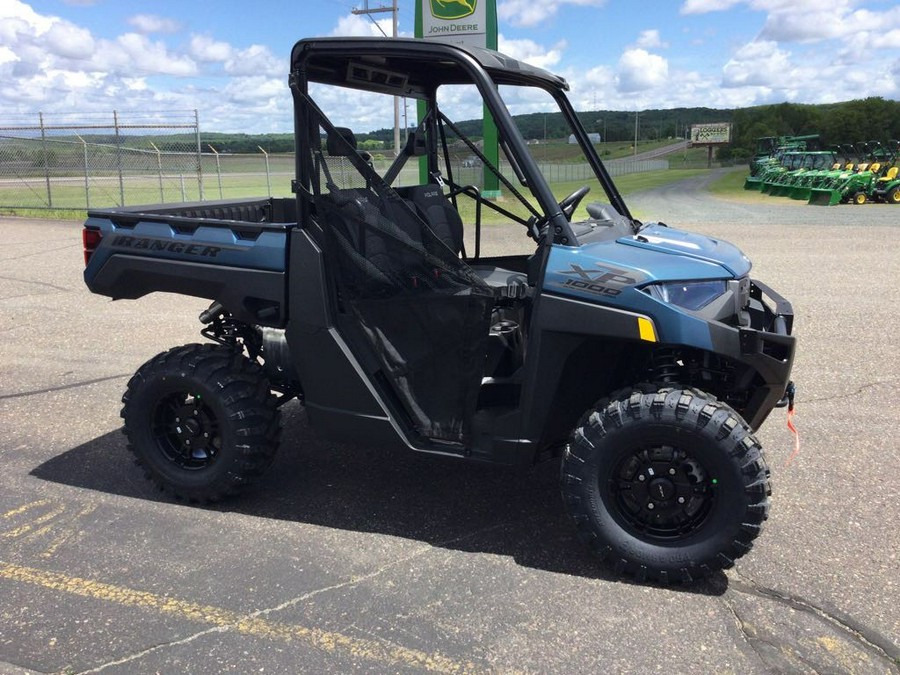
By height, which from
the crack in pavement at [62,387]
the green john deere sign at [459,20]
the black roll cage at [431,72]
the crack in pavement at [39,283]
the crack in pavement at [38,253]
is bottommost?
the crack in pavement at [62,387]

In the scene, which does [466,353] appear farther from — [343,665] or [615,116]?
[615,116]

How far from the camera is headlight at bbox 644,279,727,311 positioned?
9.88 ft

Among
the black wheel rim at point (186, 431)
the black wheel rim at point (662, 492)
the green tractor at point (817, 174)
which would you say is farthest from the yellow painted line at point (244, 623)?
the green tractor at point (817, 174)

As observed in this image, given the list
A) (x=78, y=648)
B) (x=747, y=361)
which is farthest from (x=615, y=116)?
(x=78, y=648)

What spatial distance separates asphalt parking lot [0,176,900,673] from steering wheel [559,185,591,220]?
148 centimetres

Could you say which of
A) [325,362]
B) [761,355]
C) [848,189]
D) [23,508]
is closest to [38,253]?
[23,508]

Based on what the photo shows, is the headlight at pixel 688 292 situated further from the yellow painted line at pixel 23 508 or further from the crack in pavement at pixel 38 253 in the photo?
the crack in pavement at pixel 38 253

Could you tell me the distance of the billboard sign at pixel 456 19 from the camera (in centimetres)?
1784

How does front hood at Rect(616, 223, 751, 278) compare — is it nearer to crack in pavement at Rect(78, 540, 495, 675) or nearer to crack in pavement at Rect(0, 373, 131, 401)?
crack in pavement at Rect(78, 540, 495, 675)

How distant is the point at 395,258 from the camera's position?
3.43m

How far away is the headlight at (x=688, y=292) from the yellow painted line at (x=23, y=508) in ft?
10.4

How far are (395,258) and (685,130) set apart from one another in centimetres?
8816

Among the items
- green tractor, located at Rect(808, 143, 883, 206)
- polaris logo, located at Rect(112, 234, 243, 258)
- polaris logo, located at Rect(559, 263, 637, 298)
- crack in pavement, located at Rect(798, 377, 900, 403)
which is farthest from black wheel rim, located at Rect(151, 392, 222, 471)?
green tractor, located at Rect(808, 143, 883, 206)

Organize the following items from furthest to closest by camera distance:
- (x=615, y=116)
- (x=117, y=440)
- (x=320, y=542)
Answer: (x=615, y=116) < (x=117, y=440) < (x=320, y=542)
